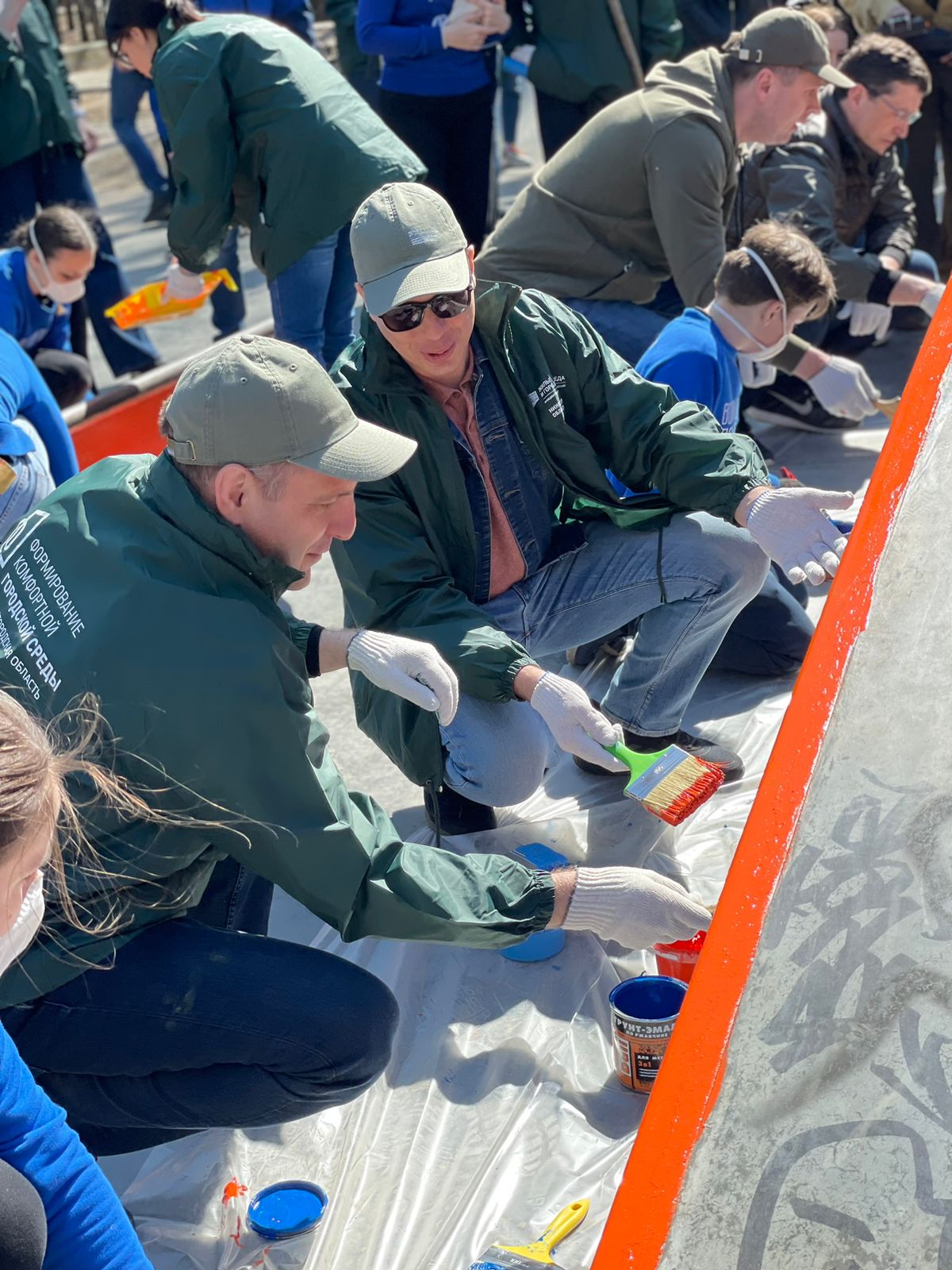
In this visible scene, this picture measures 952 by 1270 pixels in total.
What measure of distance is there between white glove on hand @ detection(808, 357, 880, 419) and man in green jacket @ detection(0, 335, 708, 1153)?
195 centimetres

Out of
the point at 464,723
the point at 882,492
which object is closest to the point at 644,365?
the point at 464,723

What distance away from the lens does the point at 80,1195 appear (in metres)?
1.51

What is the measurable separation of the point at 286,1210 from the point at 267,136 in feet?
9.40

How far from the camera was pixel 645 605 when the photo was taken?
9.47 ft

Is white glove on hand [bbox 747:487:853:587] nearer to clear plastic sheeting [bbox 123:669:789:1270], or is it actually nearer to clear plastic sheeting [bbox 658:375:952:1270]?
clear plastic sheeting [bbox 123:669:789:1270]

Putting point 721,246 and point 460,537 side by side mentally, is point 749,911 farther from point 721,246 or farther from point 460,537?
point 721,246

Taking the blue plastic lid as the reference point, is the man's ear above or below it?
above

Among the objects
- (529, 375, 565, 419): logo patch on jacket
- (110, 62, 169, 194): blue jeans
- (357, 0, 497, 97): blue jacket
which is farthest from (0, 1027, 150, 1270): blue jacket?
(110, 62, 169, 194): blue jeans

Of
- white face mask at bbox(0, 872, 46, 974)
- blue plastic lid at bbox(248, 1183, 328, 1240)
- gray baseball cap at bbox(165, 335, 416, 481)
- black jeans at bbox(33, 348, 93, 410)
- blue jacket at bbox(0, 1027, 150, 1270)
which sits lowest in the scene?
black jeans at bbox(33, 348, 93, 410)

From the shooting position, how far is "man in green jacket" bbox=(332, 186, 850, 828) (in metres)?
2.61

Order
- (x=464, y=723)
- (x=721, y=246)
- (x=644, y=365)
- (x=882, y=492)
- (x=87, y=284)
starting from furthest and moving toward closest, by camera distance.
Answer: (x=87, y=284) < (x=721, y=246) < (x=644, y=365) < (x=464, y=723) < (x=882, y=492)

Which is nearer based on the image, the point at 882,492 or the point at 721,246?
the point at 882,492

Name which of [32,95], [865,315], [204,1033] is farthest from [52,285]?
[204,1033]

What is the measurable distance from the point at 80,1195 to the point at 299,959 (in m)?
0.57
